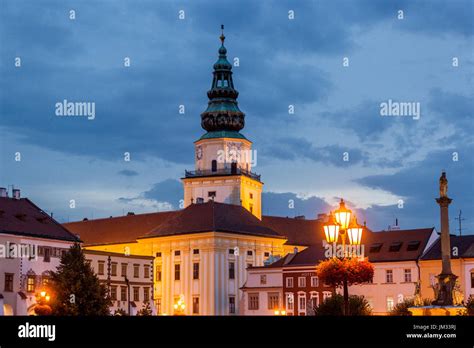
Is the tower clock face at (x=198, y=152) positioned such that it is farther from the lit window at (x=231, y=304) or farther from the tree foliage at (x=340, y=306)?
the tree foliage at (x=340, y=306)

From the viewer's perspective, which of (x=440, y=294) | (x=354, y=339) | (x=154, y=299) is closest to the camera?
(x=354, y=339)

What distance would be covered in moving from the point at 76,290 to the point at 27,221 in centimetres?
2172

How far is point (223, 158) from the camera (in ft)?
459

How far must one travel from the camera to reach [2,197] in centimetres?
8769

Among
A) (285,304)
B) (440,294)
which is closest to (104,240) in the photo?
(285,304)

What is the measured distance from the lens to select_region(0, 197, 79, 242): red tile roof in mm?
84875

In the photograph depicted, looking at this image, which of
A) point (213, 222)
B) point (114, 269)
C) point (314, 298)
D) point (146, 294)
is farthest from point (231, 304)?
point (114, 269)

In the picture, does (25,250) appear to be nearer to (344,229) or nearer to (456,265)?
(456,265)

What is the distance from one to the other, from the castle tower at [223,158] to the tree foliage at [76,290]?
6630cm

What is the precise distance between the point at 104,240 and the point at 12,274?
57323mm

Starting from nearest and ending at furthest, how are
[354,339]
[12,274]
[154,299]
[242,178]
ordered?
[354,339] < [12,274] < [154,299] < [242,178]

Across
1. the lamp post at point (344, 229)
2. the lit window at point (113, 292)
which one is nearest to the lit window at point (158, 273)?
the lit window at point (113, 292)

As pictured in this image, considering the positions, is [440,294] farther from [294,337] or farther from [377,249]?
[377,249]

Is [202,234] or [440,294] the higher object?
[202,234]
